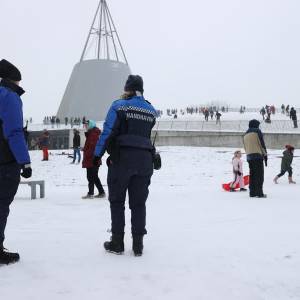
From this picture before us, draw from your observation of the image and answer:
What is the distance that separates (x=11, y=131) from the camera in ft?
10.1

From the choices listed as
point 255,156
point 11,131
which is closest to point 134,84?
point 11,131

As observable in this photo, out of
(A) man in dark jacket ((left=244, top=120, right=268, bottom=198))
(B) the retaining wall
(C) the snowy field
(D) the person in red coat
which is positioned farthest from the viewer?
(B) the retaining wall

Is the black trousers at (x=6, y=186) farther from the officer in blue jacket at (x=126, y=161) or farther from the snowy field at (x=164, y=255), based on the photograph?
the officer in blue jacket at (x=126, y=161)

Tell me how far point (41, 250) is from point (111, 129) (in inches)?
50.0

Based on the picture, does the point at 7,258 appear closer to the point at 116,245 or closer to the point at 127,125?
the point at 116,245

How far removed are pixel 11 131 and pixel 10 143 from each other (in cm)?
9

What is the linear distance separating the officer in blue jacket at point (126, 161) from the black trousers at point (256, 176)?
4867mm

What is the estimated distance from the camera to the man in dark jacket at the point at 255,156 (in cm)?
798

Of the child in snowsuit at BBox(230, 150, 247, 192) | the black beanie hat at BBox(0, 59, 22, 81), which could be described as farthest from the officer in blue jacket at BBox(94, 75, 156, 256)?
the child in snowsuit at BBox(230, 150, 247, 192)

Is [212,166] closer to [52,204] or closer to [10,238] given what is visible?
[52,204]

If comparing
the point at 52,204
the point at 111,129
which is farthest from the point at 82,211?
the point at 111,129

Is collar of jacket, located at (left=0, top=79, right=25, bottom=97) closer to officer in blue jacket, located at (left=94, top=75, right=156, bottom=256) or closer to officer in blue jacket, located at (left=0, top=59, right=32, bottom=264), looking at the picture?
officer in blue jacket, located at (left=0, top=59, right=32, bottom=264)

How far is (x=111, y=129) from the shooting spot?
3479 mm

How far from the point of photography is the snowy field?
264 cm
